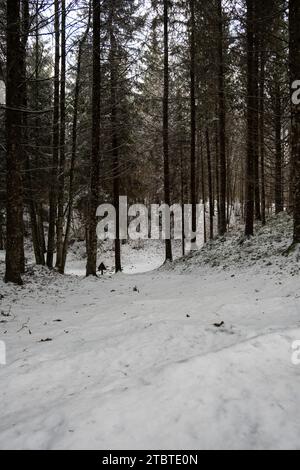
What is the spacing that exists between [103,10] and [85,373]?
50.6 ft

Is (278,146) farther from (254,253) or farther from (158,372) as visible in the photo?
(158,372)

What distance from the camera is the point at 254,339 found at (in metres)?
4.49

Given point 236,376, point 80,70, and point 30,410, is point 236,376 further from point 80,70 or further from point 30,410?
point 80,70

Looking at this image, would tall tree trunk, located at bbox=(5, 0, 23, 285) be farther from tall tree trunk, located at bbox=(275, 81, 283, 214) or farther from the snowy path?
tall tree trunk, located at bbox=(275, 81, 283, 214)

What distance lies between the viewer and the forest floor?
2.92 m

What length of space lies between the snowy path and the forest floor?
0.01 m

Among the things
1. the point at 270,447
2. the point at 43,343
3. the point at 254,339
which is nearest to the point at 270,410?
the point at 270,447

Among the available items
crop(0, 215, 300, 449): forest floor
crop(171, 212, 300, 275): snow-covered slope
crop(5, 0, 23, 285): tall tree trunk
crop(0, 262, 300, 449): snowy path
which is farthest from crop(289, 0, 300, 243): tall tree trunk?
crop(5, 0, 23, 285): tall tree trunk

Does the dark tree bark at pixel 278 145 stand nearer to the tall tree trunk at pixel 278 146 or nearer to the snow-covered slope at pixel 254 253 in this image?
the tall tree trunk at pixel 278 146

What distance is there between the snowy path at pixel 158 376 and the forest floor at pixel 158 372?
0.04 feet

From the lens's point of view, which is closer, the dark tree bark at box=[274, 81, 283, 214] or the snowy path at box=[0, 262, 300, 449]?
the snowy path at box=[0, 262, 300, 449]

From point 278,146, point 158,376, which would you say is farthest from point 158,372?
point 278,146

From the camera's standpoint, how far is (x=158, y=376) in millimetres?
3779

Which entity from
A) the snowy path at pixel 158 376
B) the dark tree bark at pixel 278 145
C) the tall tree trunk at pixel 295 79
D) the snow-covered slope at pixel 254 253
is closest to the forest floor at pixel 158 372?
the snowy path at pixel 158 376
